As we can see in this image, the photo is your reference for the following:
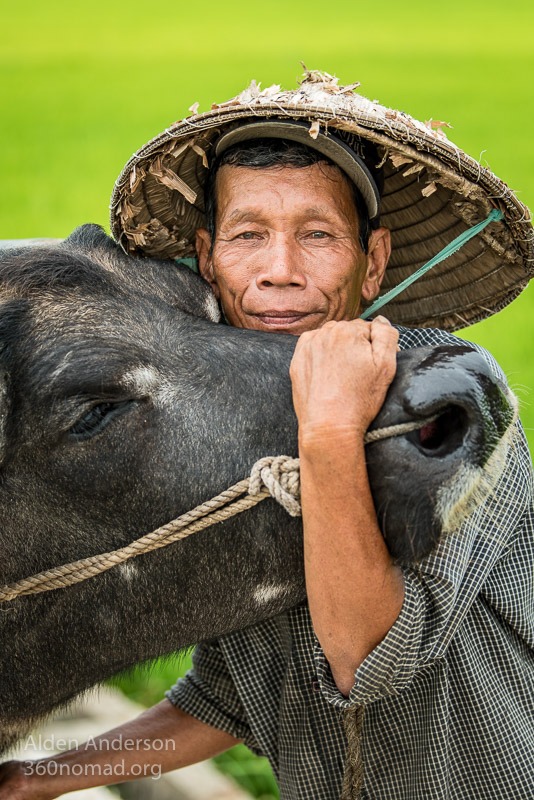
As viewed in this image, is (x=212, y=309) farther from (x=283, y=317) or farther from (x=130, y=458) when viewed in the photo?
(x=130, y=458)

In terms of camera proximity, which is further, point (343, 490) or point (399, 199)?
point (399, 199)

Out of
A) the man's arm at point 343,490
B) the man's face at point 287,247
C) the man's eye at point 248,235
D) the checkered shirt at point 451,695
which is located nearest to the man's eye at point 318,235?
the man's face at point 287,247

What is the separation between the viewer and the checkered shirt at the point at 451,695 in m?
2.96

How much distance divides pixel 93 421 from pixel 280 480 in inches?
19.6

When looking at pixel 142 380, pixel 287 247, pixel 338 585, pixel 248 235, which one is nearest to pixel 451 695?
pixel 338 585

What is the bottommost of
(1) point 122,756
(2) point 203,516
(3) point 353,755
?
(1) point 122,756

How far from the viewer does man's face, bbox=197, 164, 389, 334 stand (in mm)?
3133

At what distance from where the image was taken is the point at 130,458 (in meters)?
2.65

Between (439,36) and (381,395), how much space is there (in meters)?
17.2

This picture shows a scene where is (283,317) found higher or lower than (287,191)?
lower

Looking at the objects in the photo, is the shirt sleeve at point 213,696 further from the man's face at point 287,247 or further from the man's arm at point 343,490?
the man's face at point 287,247

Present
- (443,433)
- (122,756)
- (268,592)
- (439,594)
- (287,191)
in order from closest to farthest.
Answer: (443,433) → (439,594) → (268,592) → (287,191) → (122,756)

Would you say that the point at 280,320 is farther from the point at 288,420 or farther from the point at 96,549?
the point at 96,549

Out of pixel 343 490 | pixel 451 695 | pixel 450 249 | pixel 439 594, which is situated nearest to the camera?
pixel 343 490
